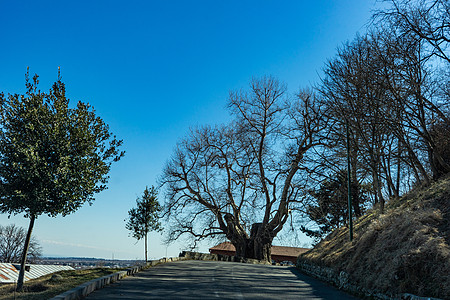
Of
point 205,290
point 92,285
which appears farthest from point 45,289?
point 205,290

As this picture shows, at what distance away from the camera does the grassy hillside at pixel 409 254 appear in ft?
24.0

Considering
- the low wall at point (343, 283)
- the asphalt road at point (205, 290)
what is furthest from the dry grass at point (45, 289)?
the low wall at point (343, 283)

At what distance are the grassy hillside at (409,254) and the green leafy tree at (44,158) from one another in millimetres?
10471

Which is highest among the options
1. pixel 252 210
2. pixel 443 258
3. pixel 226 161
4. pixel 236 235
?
pixel 226 161

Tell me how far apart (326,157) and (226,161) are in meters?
12.0

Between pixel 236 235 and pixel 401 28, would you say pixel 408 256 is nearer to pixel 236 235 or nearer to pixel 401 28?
pixel 401 28

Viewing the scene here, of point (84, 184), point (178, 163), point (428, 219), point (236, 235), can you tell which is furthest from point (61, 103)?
point (236, 235)

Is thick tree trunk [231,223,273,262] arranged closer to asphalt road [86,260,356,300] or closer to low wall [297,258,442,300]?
low wall [297,258,442,300]

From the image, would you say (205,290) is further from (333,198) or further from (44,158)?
(333,198)

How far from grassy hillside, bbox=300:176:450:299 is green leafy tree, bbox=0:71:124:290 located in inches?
412

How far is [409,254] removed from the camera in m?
8.20

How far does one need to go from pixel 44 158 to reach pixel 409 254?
12.4 metres

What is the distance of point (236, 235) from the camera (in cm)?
3031

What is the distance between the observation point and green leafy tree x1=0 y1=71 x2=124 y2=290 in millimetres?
13867
